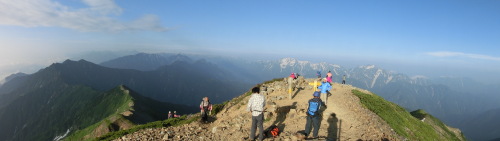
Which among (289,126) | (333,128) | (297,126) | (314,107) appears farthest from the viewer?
(333,128)

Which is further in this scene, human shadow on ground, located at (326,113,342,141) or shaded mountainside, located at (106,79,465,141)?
shaded mountainside, located at (106,79,465,141)

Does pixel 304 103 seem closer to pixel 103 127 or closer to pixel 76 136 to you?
pixel 103 127

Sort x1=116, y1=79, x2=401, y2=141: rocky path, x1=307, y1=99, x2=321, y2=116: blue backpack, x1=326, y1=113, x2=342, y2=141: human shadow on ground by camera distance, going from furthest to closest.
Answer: x1=116, y1=79, x2=401, y2=141: rocky path < x1=326, y1=113, x2=342, y2=141: human shadow on ground < x1=307, y1=99, x2=321, y2=116: blue backpack

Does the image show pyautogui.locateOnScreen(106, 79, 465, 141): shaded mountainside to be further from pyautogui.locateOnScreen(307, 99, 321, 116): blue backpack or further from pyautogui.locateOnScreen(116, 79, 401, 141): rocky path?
pyautogui.locateOnScreen(307, 99, 321, 116): blue backpack

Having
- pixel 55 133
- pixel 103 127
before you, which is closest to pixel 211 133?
pixel 103 127

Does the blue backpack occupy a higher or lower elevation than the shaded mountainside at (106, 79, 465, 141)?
higher

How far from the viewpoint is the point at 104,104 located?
16588 centimetres

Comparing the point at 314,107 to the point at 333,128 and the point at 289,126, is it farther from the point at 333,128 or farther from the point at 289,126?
the point at 333,128

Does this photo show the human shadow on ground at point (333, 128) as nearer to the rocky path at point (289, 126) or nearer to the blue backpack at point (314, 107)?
the rocky path at point (289, 126)

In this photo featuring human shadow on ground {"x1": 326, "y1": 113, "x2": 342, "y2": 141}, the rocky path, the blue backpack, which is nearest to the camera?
the blue backpack

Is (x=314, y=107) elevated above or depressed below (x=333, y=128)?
above

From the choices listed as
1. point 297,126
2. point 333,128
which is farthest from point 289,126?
point 333,128

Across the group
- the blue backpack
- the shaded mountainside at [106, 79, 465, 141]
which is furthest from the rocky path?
the blue backpack

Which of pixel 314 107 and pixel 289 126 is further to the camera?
pixel 289 126
